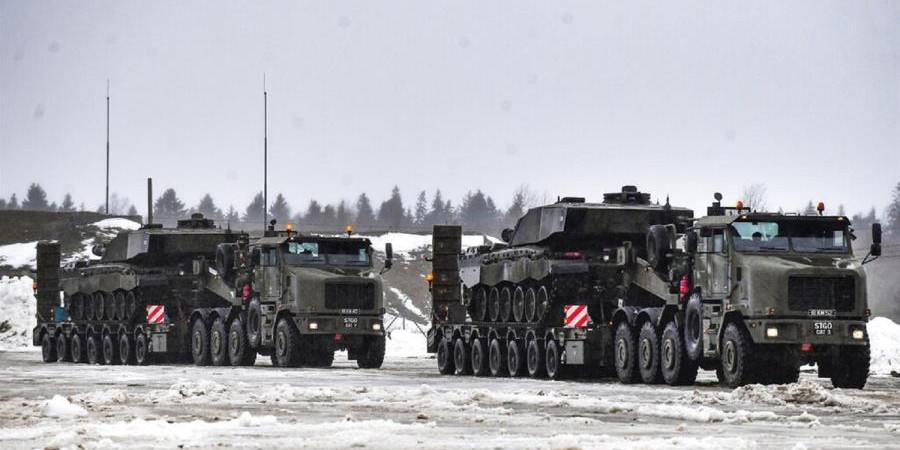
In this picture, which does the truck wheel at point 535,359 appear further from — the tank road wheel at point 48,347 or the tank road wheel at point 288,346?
the tank road wheel at point 48,347

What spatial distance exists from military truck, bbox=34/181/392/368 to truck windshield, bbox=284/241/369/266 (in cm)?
2

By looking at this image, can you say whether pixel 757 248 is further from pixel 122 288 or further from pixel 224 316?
pixel 122 288

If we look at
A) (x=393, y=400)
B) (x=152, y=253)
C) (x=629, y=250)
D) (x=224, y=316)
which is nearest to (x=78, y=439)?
(x=393, y=400)

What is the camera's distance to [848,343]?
28734 mm

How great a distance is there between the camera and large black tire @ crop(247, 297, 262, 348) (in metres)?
42.9

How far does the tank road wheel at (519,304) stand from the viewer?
37.0 metres

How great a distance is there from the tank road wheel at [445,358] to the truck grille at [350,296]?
2.08 metres

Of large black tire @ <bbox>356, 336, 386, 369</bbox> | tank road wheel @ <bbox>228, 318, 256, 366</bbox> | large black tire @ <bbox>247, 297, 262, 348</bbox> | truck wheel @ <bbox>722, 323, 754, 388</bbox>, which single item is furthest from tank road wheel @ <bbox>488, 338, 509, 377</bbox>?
truck wheel @ <bbox>722, 323, 754, 388</bbox>

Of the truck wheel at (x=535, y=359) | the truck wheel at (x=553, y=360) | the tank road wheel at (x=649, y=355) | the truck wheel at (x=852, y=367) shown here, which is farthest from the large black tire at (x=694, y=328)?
the truck wheel at (x=535, y=359)

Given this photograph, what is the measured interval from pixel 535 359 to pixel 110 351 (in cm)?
1806

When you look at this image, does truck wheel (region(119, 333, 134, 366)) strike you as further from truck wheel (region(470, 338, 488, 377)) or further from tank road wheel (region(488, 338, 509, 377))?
tank road wheel (region(488, 338, 509, 377))

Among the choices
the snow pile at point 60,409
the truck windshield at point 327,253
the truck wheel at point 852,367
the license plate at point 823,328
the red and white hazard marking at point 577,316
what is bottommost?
the snow pile at point 60,409

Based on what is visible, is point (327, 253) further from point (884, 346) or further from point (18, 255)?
point (18, 255)

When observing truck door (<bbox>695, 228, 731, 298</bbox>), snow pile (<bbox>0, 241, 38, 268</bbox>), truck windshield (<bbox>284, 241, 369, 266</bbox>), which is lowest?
truck door (<bbox>695, 228, 731, 298</bbox>)
